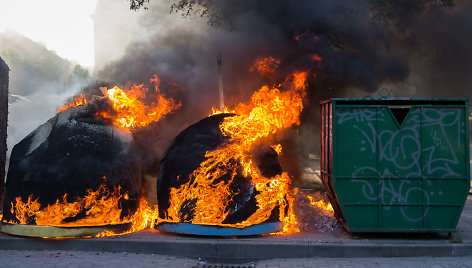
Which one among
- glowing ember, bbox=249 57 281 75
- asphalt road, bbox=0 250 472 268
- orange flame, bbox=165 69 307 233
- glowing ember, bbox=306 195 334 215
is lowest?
asphalt road, bbox=0 250 472 268

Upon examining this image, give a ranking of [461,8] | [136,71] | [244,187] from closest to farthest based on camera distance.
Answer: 1. [244,187]
2. [136,71]
3. [461,8]

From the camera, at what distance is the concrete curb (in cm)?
614

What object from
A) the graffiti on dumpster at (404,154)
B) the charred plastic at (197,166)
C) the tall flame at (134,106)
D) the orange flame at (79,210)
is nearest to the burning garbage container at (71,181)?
the orange flame at (79,210)

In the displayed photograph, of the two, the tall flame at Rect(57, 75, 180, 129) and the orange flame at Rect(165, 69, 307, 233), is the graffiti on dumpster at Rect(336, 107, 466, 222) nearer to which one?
the orange flame at Rect(165, 69, 307, 233)

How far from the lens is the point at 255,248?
6230mm

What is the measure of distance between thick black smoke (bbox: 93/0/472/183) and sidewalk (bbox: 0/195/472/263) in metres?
3.04

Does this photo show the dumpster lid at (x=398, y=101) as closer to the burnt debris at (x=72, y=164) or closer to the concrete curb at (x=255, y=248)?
the concrete curb at (x=255, y=248)

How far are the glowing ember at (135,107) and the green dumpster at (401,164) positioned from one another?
14.2ft

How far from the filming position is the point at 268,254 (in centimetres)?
620

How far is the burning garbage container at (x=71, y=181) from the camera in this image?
6.93 metres

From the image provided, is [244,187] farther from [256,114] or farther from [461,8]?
[461,8]

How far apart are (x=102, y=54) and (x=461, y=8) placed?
14.6 meters

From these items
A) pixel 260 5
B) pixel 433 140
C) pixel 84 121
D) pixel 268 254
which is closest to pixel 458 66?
pixel 260 5

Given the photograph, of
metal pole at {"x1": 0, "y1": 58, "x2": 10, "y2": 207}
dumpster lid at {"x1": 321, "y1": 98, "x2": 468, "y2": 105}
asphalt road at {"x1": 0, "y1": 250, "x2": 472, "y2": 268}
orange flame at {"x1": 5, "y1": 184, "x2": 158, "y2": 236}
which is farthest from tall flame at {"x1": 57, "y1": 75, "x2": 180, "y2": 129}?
dumpster lid at {"x1": 321, "y1": 98, "x2": 468, "y2": 105}
